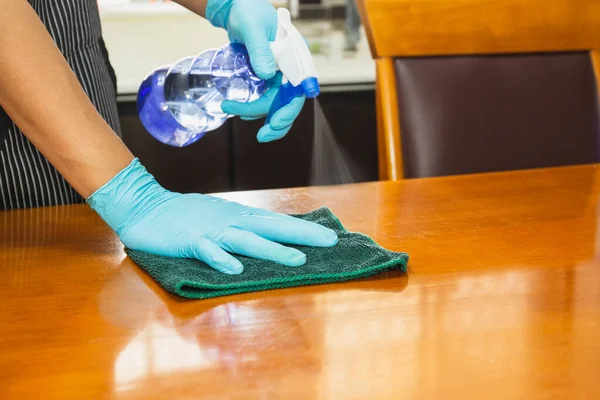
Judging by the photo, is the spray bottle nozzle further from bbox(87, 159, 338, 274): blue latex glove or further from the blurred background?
the blurred background

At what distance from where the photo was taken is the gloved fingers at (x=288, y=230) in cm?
97

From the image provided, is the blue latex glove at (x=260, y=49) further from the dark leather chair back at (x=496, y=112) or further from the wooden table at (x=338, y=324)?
the dark leather chair back at (x=496, y=112)

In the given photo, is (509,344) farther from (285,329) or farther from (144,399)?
(144,399)

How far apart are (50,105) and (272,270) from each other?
404 mm

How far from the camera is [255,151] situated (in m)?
2.51

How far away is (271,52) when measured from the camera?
110cm

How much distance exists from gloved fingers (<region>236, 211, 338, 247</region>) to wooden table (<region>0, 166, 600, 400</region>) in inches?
4.3

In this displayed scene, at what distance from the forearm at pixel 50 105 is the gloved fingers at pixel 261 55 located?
24 centimetres

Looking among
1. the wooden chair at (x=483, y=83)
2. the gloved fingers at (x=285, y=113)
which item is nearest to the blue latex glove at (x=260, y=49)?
the gloved fingers at (x=285, y=113)

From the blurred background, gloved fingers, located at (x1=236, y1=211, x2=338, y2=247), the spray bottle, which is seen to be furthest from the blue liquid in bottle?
the blurred background

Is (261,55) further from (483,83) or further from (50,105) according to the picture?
(483,83)

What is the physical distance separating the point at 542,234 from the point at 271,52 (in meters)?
0.49

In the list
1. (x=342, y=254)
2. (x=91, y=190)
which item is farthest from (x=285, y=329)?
(x=91, y=190)

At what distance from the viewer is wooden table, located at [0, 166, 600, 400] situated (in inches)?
25.3
